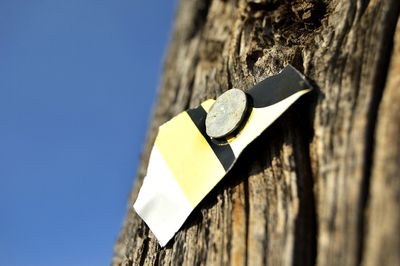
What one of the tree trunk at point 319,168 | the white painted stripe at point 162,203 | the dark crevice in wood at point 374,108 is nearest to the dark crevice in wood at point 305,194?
the tree trunk at point 319,168

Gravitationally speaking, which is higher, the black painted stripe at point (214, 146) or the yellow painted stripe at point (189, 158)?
the black painted stripe at point (214, 146)

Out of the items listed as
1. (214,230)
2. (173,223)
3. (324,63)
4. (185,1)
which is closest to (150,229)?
(173,223)

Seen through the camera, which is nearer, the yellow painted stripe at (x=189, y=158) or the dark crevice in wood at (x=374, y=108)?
the dark crevice in wood at (x=374, y=108)

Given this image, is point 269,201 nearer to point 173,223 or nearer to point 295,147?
point 295,147

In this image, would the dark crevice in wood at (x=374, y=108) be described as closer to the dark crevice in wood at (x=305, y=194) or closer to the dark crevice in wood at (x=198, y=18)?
the dark crevice in wood at (x=305, y=194)

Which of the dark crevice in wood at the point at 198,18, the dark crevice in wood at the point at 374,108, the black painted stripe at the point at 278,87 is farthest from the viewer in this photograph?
the dark crevice in wood at the point at 198,18

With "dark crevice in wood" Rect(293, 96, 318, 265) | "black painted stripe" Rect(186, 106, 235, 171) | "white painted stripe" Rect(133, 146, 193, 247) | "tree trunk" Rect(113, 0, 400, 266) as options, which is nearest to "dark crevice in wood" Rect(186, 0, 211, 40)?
"tree trunk" Rect(113, 0, 400, 266)
